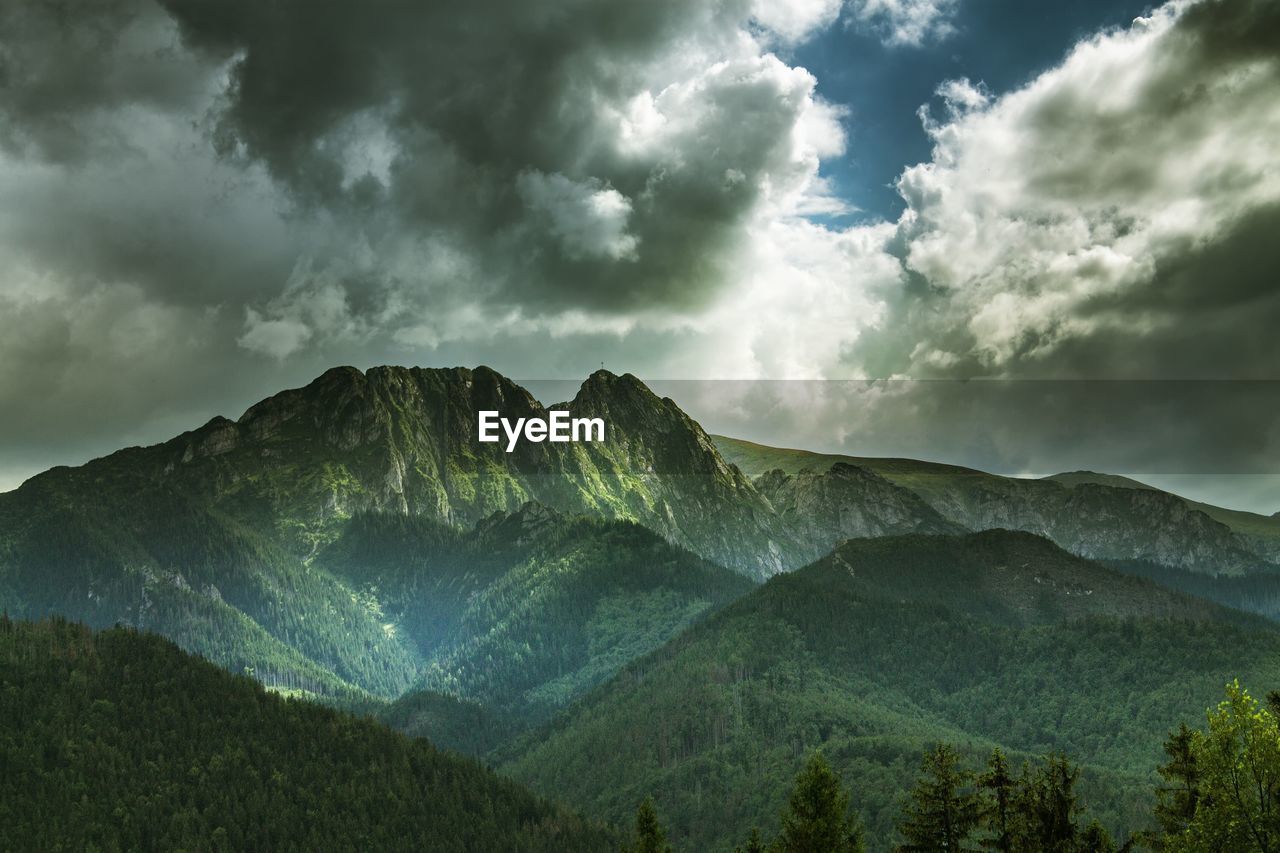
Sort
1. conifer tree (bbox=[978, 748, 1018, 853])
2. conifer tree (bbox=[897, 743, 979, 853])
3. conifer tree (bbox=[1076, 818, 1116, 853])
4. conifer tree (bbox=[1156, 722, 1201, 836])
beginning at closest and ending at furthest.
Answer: conifer tree (bbox=[1076, 818, 1116, 853])
conifer tree (bbox=[978, 748, 1018, 853])
conifer tree (bbox=[897, 743, 979, 853])
conifer tree (bbox=[1156, 722, 1201, 836])

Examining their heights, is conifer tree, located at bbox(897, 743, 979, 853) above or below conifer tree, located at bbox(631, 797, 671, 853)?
above

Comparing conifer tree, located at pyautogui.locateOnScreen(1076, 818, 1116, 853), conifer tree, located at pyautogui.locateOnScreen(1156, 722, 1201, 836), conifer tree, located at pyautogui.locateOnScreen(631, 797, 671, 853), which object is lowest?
conifer tree, located at pyautogui.locateOnScreen(631, 797, 671, 853)

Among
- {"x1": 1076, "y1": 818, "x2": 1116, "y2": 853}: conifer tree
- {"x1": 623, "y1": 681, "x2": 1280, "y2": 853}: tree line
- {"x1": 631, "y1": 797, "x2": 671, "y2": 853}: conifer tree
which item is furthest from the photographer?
{"x1": 631, "y1": 797, "x2": 671, "y2": 853}: conifer tree

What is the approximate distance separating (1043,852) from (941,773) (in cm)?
690

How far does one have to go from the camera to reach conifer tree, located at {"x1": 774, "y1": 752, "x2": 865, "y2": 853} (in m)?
70.3

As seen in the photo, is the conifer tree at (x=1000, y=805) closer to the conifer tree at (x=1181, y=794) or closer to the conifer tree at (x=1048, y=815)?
the conifer tree at (x=1048, y=815)

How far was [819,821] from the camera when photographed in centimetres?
7056

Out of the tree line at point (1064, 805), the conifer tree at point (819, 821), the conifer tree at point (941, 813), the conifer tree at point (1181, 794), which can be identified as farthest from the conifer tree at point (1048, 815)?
the conifer tree at point (819, 821)

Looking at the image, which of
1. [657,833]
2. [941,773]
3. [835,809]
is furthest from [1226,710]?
[657,833]

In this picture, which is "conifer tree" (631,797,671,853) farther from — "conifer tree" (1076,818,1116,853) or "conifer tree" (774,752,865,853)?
"conifer tree" (1076,818,1116,853)

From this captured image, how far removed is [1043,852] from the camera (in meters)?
62.2

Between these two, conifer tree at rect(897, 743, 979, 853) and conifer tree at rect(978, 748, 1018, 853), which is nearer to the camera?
conifer tree at rect(978, 748, 1018, 853)

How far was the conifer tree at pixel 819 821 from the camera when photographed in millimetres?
70312

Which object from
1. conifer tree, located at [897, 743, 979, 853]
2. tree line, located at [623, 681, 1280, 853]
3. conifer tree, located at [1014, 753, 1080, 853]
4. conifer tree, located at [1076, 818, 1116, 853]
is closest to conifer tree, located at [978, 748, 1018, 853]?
tree line, located at [623, 681, 1280, 853]
